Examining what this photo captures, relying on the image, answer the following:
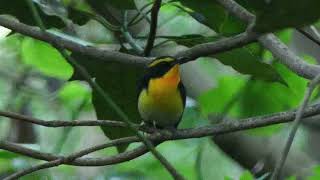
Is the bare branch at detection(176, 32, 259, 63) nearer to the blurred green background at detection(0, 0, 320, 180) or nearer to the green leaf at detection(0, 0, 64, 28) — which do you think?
the blurred green background at detection(0, 0, 320, 180)

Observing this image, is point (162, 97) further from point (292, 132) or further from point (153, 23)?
point (292, 132)

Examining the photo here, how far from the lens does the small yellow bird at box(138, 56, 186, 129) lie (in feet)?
6.01

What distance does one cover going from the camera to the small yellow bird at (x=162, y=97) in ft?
6.01

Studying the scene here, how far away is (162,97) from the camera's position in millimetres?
1866

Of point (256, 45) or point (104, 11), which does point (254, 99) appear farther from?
point (104, 11)

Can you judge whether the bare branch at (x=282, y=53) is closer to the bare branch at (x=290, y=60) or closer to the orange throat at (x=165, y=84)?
the bare branch at (x=290, y=60)

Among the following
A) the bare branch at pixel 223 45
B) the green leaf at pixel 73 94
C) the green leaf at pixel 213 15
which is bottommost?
the green leaf at pixel 73 94

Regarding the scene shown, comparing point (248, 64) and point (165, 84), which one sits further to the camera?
point (165, 84)

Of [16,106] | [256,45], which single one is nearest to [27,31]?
[256,45]

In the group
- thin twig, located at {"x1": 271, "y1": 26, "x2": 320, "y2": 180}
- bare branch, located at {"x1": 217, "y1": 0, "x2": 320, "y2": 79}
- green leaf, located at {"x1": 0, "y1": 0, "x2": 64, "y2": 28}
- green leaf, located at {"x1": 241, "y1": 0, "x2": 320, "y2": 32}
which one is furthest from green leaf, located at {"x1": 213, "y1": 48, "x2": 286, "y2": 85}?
green leaf, located at {"x1": 241, "y1": 0, "x2": 320, "y2": 32}

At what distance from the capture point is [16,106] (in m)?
2.81

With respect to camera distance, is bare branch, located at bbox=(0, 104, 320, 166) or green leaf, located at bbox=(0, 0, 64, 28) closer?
bare branch, located at bbox=(0, 104, 320, 166)

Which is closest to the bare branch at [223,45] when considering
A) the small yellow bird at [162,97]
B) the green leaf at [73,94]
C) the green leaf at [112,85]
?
the green leaf at [112,85]

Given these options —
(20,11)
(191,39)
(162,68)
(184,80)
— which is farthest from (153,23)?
(184,80)
